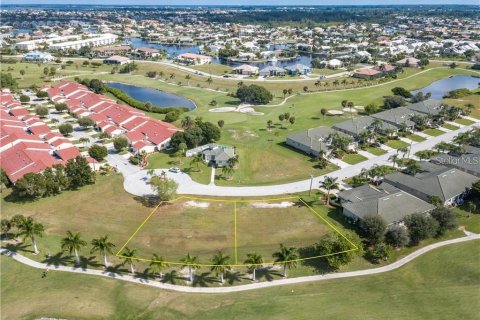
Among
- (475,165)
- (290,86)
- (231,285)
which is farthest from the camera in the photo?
(290,86)

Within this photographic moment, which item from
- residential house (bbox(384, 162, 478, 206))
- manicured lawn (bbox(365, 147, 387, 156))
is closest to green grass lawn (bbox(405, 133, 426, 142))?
manicured lawn (bbox(365, 147, 387, 156))

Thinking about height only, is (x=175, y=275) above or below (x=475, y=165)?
below

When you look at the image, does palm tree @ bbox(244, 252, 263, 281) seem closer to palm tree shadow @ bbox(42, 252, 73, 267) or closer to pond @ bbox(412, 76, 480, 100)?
palm tree shadow @ bbox(42, 252, 73, 267)

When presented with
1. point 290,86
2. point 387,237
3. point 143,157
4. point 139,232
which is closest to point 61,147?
point 143,157

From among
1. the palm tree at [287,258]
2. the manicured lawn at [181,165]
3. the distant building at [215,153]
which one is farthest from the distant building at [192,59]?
the palm tree at [287,258]

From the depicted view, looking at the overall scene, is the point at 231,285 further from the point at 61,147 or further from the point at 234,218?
the point at 61,147

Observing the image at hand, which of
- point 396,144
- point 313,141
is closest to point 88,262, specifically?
point 313,141

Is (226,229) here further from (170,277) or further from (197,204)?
→ (170,277)
